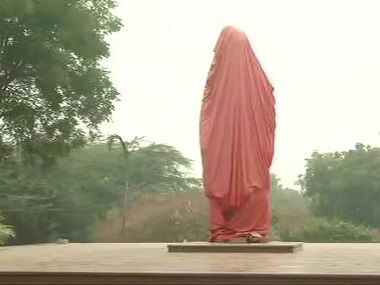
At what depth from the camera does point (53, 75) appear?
593 inches

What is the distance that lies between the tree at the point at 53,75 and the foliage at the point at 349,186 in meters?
6.98

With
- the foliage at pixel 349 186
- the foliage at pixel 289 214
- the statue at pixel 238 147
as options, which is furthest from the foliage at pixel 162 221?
the statue at pixel 238 147

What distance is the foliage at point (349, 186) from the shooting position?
742 inches

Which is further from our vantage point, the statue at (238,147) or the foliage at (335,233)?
the foliage at (335,233)

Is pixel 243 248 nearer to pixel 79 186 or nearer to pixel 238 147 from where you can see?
pixel 238 147

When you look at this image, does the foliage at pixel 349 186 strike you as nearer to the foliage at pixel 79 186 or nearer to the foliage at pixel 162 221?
the foliage at pixel 162 221

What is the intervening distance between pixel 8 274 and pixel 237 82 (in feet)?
12.6

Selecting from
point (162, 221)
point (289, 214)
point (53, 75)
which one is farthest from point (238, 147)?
point (289, 214)

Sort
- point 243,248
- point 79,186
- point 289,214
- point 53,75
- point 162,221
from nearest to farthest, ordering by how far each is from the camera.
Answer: point 243,248 → point 53,75 → point 162,221 → point 289,214 → point 79,186

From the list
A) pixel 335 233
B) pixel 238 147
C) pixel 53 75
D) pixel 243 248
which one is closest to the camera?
pixel 243 248

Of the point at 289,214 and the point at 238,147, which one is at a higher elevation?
the point at 238,147

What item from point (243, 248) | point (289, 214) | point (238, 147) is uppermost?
point (238, 147)

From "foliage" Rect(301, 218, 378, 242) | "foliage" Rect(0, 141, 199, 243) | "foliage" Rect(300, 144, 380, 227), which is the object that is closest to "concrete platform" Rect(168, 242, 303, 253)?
"foliage" Rect(301, 218, 378, 242)

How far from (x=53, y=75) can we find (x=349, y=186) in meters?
8.92
